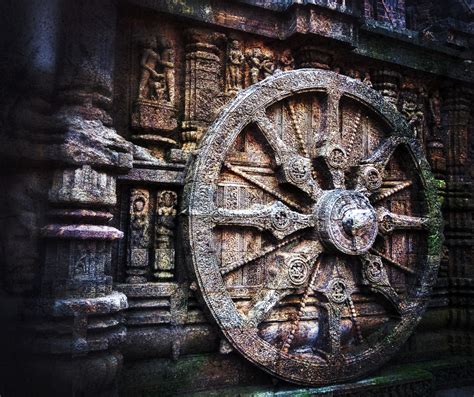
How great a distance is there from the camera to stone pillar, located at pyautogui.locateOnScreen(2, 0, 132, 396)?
2.74 metres

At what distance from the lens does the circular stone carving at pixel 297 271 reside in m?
3.84

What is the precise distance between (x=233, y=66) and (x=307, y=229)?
1741 millimetres

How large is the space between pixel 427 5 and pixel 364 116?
2.61m

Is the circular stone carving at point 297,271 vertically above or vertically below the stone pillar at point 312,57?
below

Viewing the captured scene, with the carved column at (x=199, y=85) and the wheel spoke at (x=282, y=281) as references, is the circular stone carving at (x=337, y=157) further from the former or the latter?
the carved column at (x=199, y=85)

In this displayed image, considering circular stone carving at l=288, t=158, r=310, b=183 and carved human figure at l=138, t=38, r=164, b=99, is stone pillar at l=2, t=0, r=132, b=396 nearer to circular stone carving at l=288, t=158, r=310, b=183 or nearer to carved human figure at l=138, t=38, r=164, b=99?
carved human figure at l=138, t=38, r=164, b=99

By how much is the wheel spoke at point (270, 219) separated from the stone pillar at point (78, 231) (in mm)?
999

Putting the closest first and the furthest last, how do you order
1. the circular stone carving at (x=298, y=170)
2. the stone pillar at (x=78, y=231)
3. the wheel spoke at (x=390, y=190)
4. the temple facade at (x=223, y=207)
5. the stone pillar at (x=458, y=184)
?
1. the stone pillar at (x=78, y=231)
2. the temple facade at (x=223, y=207)
3. the circular stone carving at (x=298, y=170)
4. the wheel spoke at (x=390, y=190)
5. the stone pillar at (x=458, y=184)

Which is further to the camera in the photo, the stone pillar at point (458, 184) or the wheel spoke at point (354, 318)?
the stone pillar at point (458, 184)

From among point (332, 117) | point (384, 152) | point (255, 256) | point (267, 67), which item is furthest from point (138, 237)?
point (384, 152)

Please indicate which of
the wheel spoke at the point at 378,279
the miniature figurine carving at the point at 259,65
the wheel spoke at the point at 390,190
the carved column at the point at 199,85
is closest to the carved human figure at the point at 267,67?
the miniature figurine carving at the point at 259,65

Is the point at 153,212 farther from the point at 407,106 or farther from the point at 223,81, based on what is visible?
the point at 407,106

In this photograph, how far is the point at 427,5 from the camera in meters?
5.95

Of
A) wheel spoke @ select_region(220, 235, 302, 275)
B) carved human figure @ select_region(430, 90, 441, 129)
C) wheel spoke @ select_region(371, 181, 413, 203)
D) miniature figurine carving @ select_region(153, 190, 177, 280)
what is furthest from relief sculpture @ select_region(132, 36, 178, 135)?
carved human figure @ select_region(430, 90, 441, 129)
